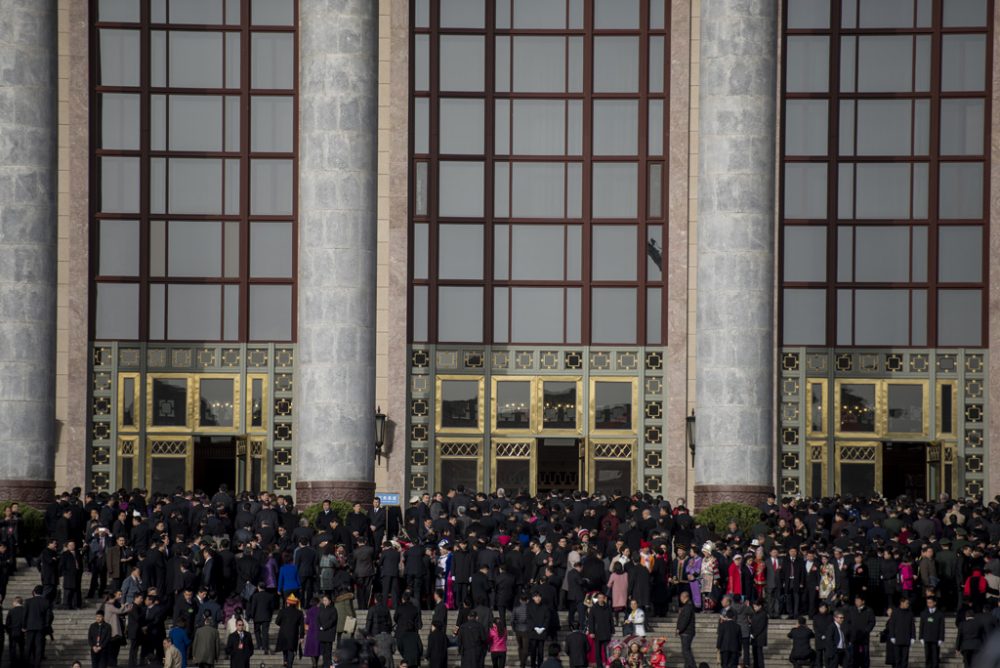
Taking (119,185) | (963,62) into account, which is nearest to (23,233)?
(119,185)

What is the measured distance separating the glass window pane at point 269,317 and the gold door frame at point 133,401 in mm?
Answer: 3073

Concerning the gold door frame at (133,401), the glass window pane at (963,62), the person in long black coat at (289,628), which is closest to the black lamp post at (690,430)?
the glass window pane at (963,62)

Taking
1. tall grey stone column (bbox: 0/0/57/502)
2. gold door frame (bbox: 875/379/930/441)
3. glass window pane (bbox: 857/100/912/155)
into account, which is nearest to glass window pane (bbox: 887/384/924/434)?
gold door frame (bbox: 875/379/930/441)

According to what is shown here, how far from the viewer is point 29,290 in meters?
42.9

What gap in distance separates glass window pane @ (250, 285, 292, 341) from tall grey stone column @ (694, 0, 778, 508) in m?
11.4

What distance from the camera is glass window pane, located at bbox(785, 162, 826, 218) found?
49594 millimetres

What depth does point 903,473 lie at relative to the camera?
49.1 m

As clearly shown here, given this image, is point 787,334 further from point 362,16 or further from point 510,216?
point 362,16

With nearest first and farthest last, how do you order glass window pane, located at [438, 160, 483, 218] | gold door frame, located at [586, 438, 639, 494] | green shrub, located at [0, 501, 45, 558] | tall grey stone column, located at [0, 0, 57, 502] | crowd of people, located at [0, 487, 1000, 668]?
crowd of people, located at [0, 487, 1000, 668] < green shrub, located at [0, 501, 45, 558] < tall grey stone column, located at [0, 0, 57, 502] < gold door frame, located at [586, 438, 639, 494] < glass window pane, located at [438, 160, 483, 218]

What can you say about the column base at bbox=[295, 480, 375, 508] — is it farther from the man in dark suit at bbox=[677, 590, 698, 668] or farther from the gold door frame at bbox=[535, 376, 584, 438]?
the man in dark suit at bbox=[677, 590, 698, 668]

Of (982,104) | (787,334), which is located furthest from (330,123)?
(982,104)

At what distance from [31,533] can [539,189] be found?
16732mm

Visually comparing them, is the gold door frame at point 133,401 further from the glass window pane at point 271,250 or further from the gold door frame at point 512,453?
the gold door frame at point 512,453

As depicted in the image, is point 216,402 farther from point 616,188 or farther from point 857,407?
point 857,407
